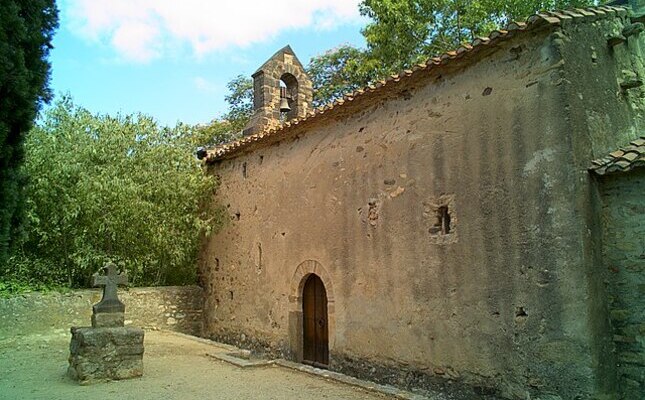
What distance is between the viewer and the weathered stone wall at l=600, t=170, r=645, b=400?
5.61 metres

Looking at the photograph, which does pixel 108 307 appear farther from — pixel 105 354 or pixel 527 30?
pixel 527 30

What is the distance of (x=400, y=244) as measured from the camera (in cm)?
786

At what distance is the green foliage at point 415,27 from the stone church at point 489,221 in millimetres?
8374

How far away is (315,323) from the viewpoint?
9.80m

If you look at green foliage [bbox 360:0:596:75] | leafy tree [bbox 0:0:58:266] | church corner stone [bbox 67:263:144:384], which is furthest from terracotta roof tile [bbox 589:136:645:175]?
green foliage [bbox 360:0:596:75]

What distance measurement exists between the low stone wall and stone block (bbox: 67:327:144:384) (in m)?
3.86

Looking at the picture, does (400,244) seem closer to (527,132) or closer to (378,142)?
(378,142)

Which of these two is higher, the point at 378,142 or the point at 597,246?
the point at 378,142

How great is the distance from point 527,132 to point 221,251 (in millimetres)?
8572

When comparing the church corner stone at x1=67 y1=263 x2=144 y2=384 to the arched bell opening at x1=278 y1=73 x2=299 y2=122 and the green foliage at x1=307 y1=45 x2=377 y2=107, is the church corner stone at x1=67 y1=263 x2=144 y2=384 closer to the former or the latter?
the arched bell opening at x1=278 y1=73 x2=299 y2=122

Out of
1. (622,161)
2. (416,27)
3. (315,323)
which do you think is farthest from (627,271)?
(416,27)

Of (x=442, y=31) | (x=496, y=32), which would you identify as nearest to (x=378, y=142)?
(x=496, y=32)

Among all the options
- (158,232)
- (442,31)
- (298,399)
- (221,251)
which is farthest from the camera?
(442,31)

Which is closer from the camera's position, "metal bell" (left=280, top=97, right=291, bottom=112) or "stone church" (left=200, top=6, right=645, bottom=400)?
"stone church" (left=200, top=6, right=645, bottom=400)
